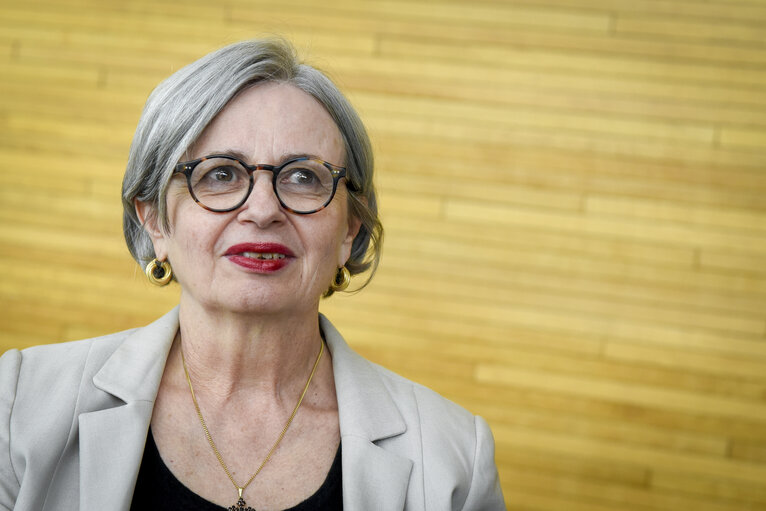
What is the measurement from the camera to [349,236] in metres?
2.05

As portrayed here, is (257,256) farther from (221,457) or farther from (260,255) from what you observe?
(221,457)

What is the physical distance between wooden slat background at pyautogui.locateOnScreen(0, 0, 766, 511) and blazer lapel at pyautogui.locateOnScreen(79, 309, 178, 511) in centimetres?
201

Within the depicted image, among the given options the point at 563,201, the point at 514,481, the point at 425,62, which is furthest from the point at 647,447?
the point at 425,62

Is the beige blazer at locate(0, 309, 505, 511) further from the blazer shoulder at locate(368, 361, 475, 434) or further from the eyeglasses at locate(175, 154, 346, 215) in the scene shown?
the eyeglasses at locate(175, 154, 346, 215)

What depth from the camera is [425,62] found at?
381 centimetres

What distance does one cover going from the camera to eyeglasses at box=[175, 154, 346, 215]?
179 cm

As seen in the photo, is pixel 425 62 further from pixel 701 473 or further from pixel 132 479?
pixel 132 479

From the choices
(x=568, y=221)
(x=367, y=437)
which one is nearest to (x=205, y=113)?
(x=367, y=437)

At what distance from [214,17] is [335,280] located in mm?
2274

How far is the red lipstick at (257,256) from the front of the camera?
1777 mm

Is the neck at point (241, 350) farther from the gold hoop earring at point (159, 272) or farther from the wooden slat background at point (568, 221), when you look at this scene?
the wooden slat background at point (568, 221)

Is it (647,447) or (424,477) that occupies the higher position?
(424,477)

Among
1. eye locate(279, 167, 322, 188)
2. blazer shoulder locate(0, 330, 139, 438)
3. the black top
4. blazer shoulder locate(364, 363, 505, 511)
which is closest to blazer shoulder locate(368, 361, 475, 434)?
blazer shoulder locate(364, 363, 505, 511)

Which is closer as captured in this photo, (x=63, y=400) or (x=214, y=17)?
(x=63, y=400)
